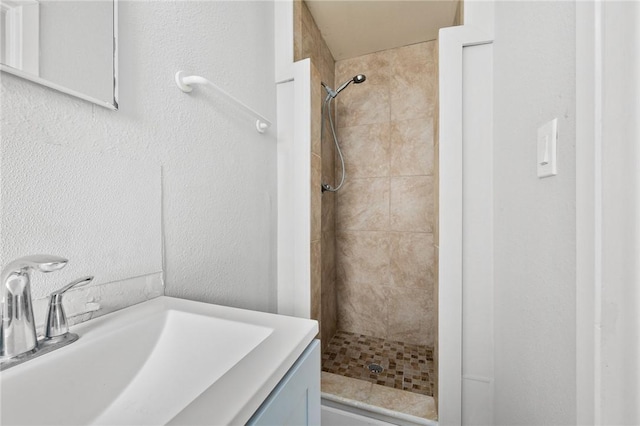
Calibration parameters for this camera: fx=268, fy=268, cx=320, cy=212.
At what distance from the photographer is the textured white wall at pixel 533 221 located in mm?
552

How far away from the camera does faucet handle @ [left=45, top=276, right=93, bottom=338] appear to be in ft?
1.43

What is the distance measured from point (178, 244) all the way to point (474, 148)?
1.07m

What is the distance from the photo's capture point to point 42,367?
14.8 inches

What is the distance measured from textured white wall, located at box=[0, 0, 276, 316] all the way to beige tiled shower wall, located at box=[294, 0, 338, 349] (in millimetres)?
193

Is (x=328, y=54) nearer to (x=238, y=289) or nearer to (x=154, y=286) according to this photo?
(x=238, y=289)

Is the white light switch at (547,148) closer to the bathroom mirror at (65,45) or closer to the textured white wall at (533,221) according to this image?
the textured white wall at (533,221)

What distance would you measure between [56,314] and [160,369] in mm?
192

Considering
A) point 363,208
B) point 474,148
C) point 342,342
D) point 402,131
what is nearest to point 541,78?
point 474,148

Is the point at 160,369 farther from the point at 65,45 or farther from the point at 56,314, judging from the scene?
the point at 65,45

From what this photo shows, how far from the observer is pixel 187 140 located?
0.79 meters

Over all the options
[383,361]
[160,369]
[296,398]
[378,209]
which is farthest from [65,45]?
[383,361]

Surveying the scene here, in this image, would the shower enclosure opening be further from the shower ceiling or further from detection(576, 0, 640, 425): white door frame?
detection(576, 0, 640, 425): white door frame

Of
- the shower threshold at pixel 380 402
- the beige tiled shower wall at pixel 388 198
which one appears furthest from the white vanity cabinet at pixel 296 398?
the beige tiled shower wall at pixel 388 198

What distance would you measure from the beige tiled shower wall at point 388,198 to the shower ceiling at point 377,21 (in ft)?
0.44
